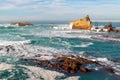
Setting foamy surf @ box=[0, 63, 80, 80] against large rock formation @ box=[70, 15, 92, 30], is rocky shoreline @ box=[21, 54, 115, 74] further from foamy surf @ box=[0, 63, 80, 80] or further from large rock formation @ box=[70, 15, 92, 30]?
large rock formation @ box=[70, 15, 92, 30]

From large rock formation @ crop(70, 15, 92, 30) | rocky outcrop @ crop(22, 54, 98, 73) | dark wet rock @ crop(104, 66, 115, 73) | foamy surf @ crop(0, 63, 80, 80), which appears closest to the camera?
foamy surf @ crop(0, 63, 80, 80)

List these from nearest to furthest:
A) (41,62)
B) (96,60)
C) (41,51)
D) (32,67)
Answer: (32,67) < (41,62) < (96,60) < (41,51)

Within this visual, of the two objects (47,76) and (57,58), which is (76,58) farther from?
(47,76)

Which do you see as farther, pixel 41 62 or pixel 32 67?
pixel 41 62

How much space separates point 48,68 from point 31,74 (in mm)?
2547

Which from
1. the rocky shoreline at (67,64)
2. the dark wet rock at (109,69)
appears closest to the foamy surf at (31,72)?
the rocky shoreline at (67,64)

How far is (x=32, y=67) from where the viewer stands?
24375 millimetres

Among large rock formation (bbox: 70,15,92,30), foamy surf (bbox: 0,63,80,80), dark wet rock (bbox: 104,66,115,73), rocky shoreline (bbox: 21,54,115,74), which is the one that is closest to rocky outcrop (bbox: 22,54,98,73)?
rocky shoreline (bbox: 21,54,115,74)

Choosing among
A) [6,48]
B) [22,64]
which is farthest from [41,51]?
[22,64]

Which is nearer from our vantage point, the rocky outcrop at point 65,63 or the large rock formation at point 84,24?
the rocky outcrop at point 65,63

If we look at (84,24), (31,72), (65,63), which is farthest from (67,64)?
(84,24)

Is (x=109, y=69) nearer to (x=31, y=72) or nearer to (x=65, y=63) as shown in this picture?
(x=65, y=63)

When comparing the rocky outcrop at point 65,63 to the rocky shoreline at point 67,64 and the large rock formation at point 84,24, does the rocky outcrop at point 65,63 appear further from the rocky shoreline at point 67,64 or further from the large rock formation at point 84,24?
the large rock formation at point 84,24

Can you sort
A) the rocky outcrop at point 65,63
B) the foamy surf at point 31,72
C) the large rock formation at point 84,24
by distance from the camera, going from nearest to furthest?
the foamy surf at point 31,72
the rocky outcrop at point 65,63
the large rock formation at point 84,24
